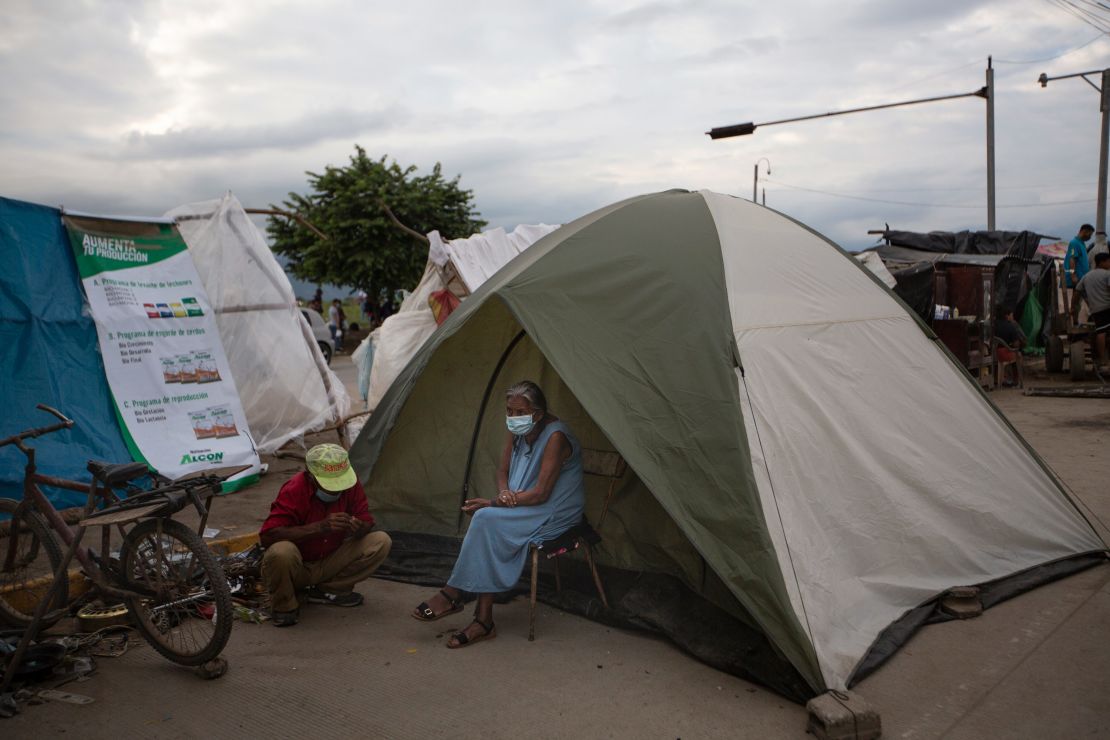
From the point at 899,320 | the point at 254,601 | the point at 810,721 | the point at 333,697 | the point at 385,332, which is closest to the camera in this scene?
the point at 810,721

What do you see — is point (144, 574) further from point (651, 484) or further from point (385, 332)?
point (385, 332)

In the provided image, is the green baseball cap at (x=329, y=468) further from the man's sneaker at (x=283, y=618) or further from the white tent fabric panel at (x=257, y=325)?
the white tent fabric panel at (x=257, y=325)

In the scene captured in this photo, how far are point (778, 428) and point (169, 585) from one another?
3.08 metres

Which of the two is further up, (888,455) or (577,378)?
(577,378)

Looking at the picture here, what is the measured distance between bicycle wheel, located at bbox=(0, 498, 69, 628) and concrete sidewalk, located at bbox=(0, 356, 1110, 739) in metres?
0.71

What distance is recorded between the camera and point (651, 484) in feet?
13.1

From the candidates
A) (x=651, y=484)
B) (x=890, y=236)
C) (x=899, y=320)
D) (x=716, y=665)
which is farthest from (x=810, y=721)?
(x=890, y=236)

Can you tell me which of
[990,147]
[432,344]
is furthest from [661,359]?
[990,147]

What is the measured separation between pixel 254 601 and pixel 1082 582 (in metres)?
4.66

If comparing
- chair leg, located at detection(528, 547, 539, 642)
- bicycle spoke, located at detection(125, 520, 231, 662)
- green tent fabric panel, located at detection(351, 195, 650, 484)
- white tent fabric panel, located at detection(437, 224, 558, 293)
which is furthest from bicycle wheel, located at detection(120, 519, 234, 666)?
white tent fabric panel, located at detection(437, 224, 558, 293)

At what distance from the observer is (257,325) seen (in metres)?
8.27

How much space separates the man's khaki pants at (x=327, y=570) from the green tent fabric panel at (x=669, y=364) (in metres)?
1.47

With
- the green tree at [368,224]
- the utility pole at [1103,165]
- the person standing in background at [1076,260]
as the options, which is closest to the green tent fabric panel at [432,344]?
the person standing in background at [1076,260]

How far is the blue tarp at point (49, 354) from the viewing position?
6.22 metres
